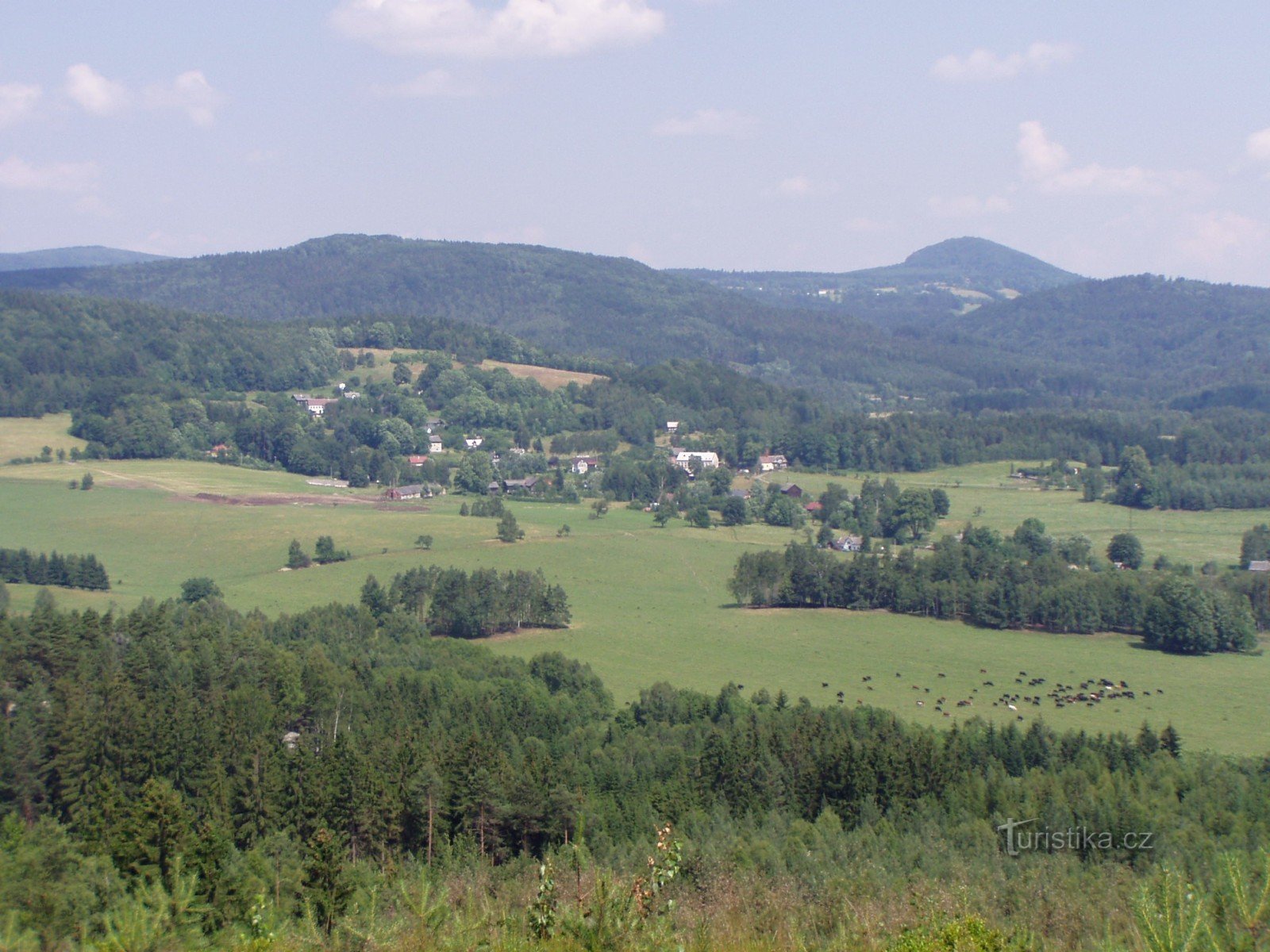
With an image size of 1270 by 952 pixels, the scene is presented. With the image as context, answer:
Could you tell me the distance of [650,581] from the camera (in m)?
65.1

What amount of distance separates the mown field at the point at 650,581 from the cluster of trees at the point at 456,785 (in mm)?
6742

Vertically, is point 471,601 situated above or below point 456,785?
below

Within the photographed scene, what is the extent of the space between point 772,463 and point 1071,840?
98.0 meters

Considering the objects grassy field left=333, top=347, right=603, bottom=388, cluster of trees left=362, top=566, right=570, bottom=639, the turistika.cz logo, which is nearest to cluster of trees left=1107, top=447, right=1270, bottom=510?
cluster of trees left=362, top=566, right=570, bottom=639

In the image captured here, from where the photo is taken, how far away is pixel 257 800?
2658cm

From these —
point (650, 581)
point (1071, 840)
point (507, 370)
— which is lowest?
point (650, 581)

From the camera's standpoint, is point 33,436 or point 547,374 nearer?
point 33,436

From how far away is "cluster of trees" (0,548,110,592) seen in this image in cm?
5616

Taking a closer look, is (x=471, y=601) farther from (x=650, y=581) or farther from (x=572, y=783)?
(x=572, y=783)

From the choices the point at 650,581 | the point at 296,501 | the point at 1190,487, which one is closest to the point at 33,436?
the point at 296,501

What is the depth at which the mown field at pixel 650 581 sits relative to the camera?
44.5 metres

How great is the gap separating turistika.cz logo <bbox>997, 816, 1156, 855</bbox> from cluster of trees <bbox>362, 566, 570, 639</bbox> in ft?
103

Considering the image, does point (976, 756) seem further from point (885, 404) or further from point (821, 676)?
point (885, 404)

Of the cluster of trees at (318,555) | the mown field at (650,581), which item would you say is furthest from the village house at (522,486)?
the cluster of trees at (318,555)
